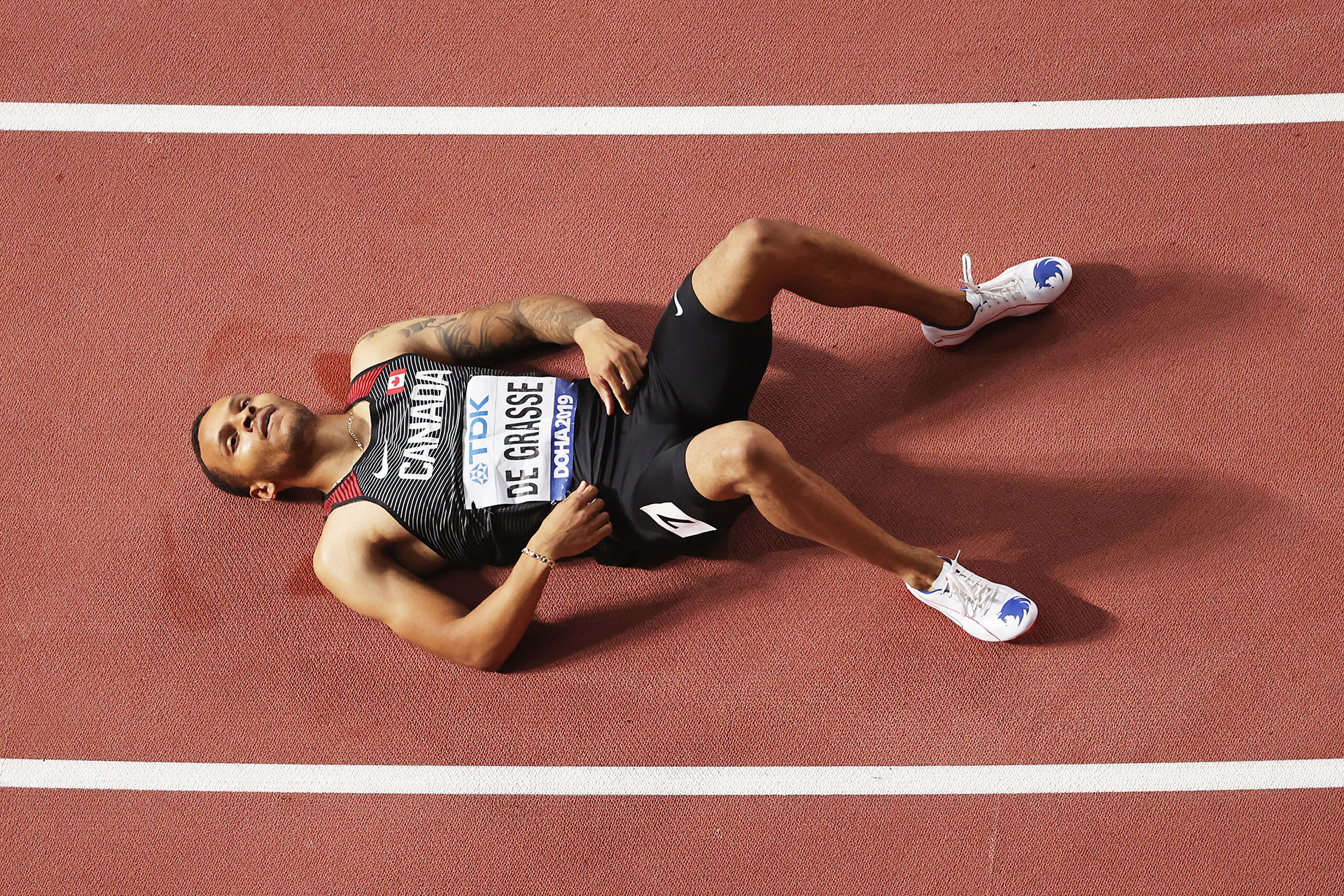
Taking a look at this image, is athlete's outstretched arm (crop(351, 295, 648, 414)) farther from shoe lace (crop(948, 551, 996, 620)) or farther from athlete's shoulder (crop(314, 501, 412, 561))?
shoe lace (crop(948, 551, 996, 620))

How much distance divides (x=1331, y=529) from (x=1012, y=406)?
1.00 meters

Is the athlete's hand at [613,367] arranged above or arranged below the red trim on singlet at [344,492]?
above

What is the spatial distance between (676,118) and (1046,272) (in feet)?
4.44

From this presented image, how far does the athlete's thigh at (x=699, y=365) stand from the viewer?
247 cm

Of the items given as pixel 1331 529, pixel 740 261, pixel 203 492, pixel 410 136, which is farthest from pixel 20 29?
pixel 1331 529

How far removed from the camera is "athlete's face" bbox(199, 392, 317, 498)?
266 cm

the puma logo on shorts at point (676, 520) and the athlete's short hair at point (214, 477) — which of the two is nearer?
the puma logo on shorts at point (676, 520)

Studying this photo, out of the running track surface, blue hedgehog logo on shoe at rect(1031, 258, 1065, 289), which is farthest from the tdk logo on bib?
blue hedgehog logo on shoe at rect(1031, 258, 1065, 289)

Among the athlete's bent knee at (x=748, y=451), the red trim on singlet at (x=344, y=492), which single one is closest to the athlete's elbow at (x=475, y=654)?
the red trim on singlet at (x=344, y=492)

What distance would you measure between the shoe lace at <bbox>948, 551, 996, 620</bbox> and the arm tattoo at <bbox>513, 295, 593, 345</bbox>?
132 cm

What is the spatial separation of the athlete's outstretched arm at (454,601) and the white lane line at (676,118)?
1437 millimetres

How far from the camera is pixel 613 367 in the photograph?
2.62 meters

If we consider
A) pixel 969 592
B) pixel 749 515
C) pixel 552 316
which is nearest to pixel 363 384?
pixel 552 316

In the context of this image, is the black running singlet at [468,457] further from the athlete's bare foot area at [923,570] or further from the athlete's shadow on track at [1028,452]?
the athlete's bare foot area at [923,570]
